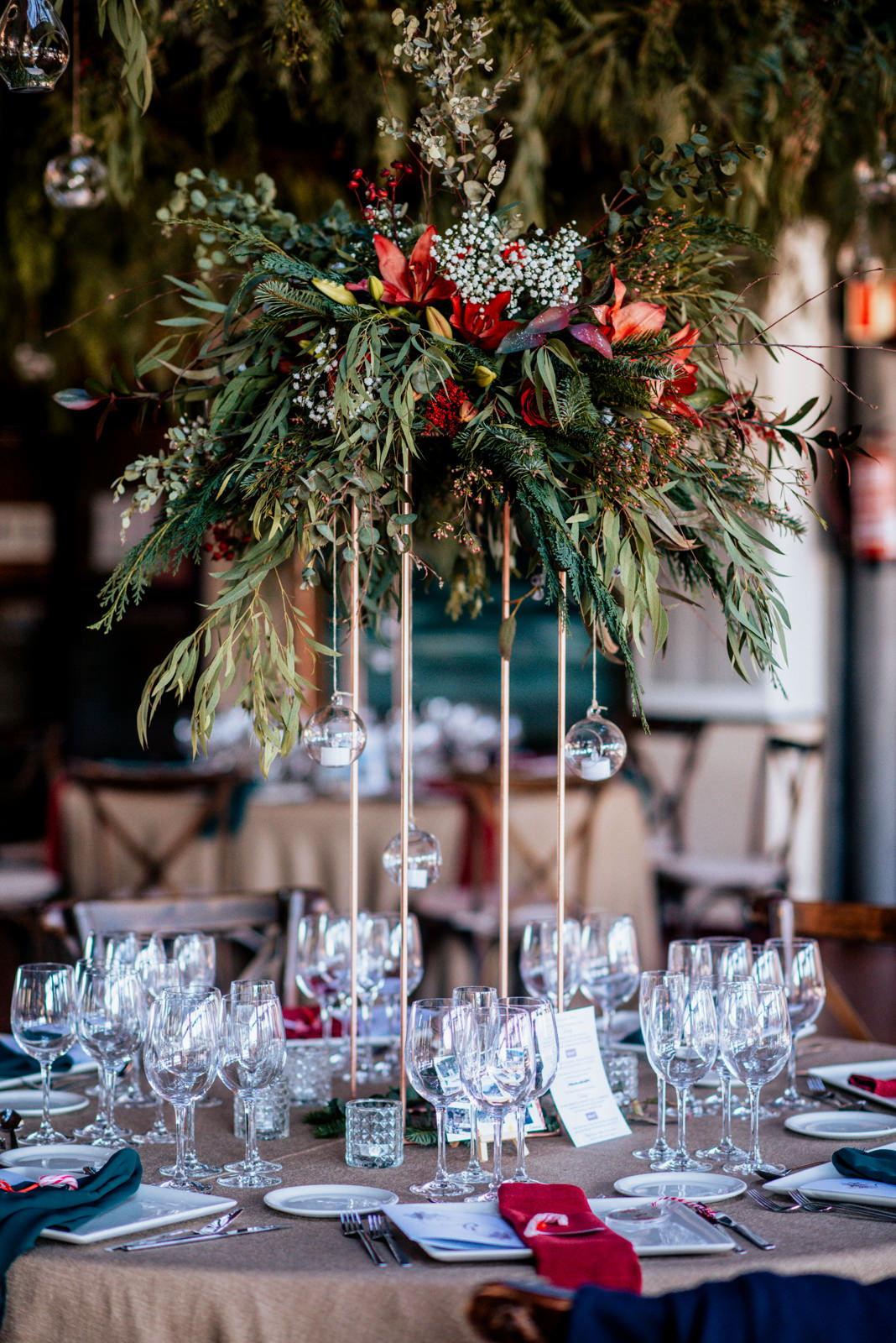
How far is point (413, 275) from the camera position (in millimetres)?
1703

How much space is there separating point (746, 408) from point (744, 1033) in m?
0.82

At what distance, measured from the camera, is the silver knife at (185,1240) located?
135cm

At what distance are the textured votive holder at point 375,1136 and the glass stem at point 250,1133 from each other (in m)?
0.12

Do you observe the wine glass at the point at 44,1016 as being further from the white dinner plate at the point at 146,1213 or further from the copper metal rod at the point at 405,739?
the copper metal rod at the point at 405,739

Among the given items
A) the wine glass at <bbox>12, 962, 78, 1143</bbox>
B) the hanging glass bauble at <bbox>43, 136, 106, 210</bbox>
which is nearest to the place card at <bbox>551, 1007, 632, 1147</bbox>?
the wine glass at <bbox>12, 962, 78, 1143</bbox>

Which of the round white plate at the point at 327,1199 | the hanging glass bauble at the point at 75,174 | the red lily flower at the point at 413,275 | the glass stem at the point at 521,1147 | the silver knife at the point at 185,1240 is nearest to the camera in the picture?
the silver knife at the point at 185,1240

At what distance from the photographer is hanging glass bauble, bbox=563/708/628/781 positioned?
185cm

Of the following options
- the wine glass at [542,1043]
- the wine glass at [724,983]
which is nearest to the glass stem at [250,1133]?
the wine glass at [542,1043]

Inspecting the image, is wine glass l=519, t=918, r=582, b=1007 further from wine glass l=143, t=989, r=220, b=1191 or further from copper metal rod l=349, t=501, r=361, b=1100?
wine glass l=143, t=989, r=220, b=1191

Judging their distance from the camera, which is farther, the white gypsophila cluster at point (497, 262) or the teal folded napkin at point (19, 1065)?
the teal folded napkin at point (19, 1065)

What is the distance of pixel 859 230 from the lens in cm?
385

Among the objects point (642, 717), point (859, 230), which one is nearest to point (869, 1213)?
point (642, 717)

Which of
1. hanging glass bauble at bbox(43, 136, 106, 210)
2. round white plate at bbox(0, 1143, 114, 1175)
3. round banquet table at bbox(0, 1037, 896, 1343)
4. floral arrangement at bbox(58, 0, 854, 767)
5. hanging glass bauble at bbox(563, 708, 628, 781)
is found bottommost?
round banquet table at bbox(0, 1037, 896, 1343)

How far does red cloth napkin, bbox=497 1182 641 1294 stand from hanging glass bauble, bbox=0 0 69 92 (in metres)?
1.77
